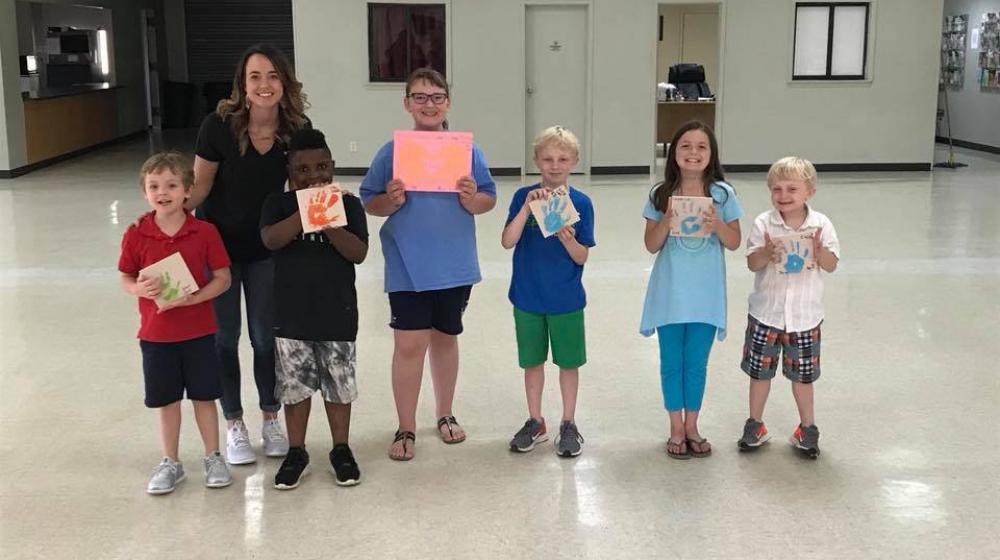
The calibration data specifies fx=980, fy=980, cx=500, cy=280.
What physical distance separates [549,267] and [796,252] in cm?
90

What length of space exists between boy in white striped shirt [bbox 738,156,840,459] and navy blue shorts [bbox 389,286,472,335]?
1112 mm

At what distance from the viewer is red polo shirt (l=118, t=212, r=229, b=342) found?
3338 millimetres

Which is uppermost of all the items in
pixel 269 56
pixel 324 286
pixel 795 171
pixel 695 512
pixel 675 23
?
pixel 675 23

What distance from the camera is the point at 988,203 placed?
1038 centimetres

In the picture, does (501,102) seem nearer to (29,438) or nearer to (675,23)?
(675,23)

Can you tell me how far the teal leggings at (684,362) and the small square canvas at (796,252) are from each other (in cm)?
36

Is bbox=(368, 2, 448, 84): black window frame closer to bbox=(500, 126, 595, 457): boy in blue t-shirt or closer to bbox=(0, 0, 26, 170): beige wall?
bbox=(0, 0, 26, 170): beige wall

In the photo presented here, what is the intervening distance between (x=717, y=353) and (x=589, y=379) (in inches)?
32.5

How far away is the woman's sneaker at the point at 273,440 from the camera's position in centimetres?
378

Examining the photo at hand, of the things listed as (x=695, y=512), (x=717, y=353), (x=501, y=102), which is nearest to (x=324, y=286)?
(x=695, y=512)

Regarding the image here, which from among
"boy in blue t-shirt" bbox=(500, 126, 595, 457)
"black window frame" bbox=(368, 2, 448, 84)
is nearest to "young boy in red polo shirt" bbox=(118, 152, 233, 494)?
"boy in blue t-shirt" bbox=(500, 126, 595, 457)

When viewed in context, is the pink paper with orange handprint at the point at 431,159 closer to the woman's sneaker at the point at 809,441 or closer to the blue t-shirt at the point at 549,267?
the blue t-shirt at the point at 549,267

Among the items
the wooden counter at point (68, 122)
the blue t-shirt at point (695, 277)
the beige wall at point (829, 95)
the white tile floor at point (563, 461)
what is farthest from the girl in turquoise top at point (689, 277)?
the wooden counter at point (68, 122)

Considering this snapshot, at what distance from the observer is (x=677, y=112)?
1482cm
